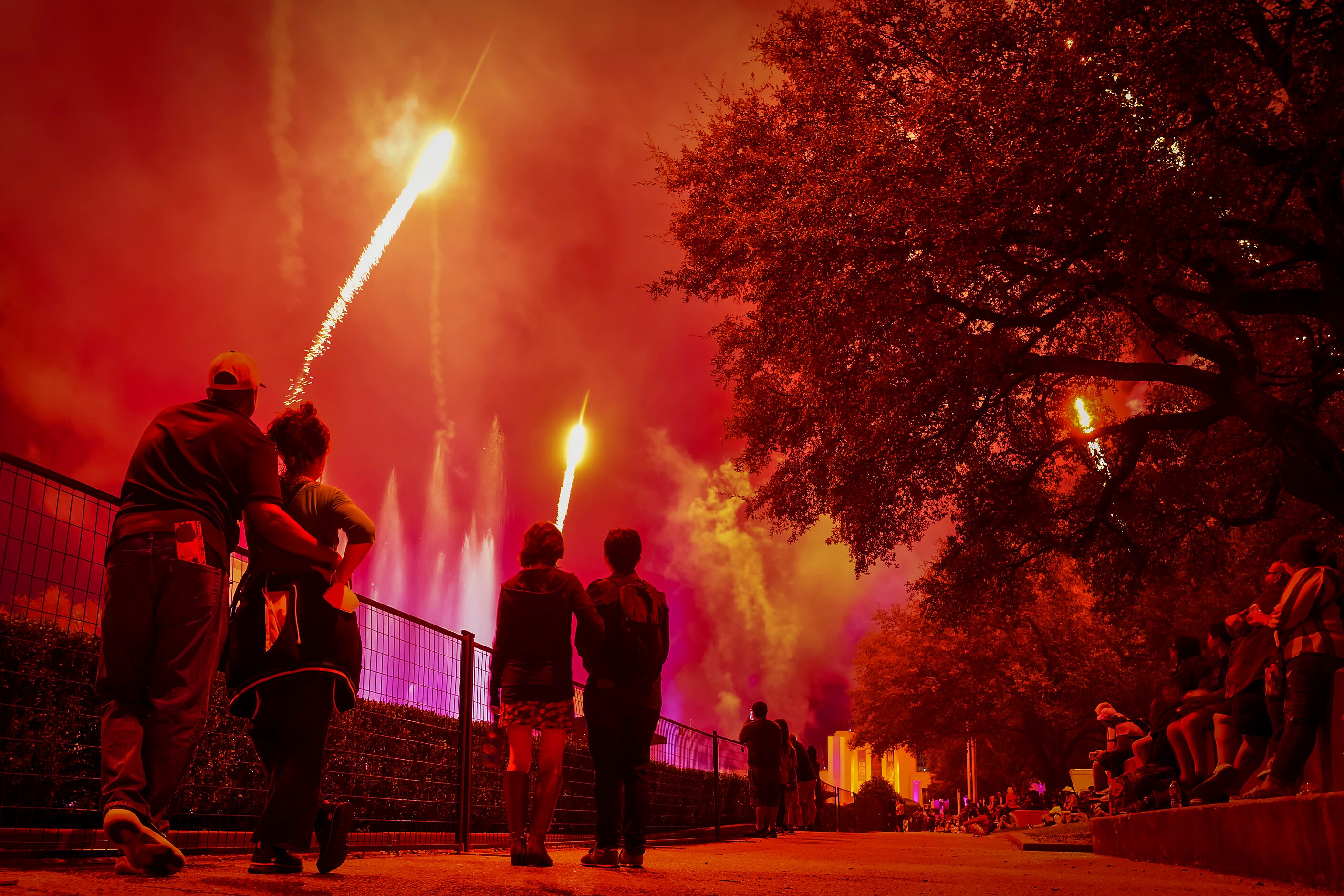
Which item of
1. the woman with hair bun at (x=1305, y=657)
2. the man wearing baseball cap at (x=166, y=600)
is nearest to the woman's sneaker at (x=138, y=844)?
the man wearing baseball cap at (x=166, y=600)

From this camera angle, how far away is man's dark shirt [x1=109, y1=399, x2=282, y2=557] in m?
4.22

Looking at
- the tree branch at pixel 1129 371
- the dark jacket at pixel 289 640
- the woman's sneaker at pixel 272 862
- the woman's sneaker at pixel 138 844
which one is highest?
the tree branch at pixel 1129 371

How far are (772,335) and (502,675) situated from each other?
32.3 feet

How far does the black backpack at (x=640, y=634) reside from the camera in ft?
23.3


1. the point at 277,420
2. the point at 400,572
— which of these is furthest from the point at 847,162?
the point at 400,572

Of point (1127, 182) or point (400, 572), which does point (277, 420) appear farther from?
point (400, 572)

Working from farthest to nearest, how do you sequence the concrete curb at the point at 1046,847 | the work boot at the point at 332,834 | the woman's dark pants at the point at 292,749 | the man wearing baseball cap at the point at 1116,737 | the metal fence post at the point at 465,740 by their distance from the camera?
the concrete curb at the point at 1046,847
the man wearing baseball cap at the point at 1116,737
the metal fence post at the point at 465,740
the work boot at the point at 332,834
the woman's dark pants at the point at 292,749

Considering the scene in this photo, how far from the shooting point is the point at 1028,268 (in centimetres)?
1352

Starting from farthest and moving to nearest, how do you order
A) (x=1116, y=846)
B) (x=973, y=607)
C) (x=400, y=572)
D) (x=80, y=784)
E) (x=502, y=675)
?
(x=400, y=572), (x=973, y=607), (x=1116, y=846), (x=502, y=675), (x=80, y=784)

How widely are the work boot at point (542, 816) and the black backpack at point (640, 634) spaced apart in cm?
81

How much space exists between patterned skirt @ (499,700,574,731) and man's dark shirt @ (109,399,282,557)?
2525 millimetres

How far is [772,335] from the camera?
623 inches

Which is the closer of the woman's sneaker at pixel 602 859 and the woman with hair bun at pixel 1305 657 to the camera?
the woman with hair bun at pixel 1305 657

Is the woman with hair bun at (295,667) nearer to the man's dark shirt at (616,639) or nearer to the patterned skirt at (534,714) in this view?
the patterned skirt at (534,714)
